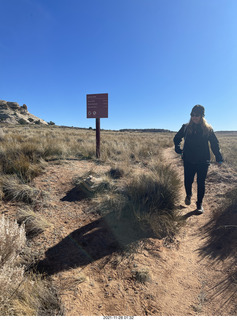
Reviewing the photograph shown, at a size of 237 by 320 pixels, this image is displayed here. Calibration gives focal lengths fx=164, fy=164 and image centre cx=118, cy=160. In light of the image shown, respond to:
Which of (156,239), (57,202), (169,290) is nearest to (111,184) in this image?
(57,202)

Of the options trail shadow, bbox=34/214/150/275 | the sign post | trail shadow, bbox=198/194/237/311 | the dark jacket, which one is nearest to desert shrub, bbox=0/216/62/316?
trail shadow, bbox=34/214/150/275

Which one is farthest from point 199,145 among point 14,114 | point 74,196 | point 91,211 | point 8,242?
point 14,114

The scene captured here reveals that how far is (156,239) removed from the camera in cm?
269

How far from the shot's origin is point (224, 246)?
8.30ft

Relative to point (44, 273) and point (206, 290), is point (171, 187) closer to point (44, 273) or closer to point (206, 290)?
point (206, 290)

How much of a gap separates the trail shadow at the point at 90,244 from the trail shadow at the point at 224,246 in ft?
3.51

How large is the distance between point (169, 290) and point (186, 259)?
2.05 ft

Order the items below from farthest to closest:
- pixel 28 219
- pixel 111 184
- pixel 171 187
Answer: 1. pixel 111 184
2. pixel 171 187
3. pixel 28 219

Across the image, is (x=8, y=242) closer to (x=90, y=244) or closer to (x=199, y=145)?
(x=90, y=244)

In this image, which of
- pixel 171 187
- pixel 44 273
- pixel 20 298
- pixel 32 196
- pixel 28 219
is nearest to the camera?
pixel 20 298

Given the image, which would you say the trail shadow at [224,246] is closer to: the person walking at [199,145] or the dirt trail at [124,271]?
the dirt trail at [124,271]

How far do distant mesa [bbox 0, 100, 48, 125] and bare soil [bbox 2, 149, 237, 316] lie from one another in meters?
52.1

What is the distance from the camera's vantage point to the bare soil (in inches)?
65.8

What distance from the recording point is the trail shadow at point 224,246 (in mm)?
1878
